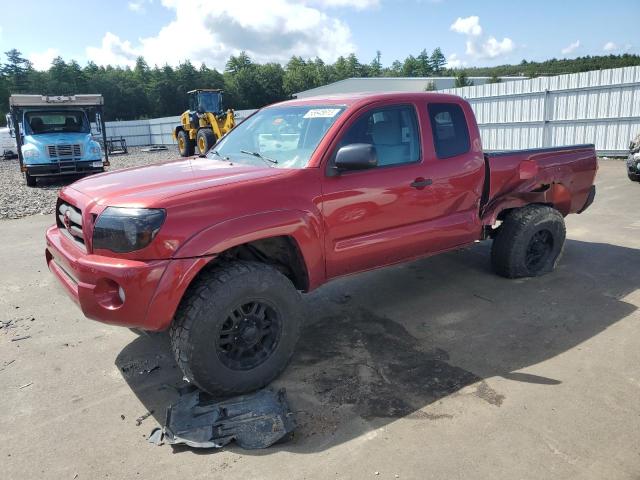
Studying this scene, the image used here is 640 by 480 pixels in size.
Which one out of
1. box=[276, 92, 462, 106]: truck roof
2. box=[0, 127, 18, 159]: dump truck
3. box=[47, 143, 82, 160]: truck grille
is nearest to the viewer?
box=[276, 92, 462, 106]: truck roof

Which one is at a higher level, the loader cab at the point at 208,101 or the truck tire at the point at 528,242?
the loader cab at the point at 208,101

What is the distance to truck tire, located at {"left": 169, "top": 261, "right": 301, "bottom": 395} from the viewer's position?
2953 millimetres

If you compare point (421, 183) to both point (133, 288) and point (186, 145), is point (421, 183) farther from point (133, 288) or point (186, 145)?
point (186, 145)

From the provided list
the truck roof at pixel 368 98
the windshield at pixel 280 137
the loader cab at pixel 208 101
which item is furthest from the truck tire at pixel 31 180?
the truck roof at pixel 368 98

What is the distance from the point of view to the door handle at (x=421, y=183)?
12.9ft

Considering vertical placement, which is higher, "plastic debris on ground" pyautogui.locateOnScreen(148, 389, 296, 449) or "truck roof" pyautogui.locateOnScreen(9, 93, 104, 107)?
"truck roof" pyautogui.locateOnScreen(9, 93, 104, 107)

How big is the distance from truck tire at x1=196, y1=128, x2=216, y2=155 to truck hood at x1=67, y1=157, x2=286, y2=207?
15959 mm

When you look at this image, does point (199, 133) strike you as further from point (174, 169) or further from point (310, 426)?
point (310, 426)

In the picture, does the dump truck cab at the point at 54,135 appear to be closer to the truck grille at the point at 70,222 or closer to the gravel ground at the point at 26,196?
the gravel ground at the point at 26,196

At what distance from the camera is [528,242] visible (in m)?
5.02

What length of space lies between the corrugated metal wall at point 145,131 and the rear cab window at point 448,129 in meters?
32.2

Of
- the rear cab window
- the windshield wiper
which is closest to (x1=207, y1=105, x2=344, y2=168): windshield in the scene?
the windshield wiper

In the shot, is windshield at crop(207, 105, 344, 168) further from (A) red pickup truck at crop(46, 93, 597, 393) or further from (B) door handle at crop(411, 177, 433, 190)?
(B) door handle at crop(411, 177, 433, 190)

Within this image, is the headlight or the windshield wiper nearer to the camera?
the headlight
